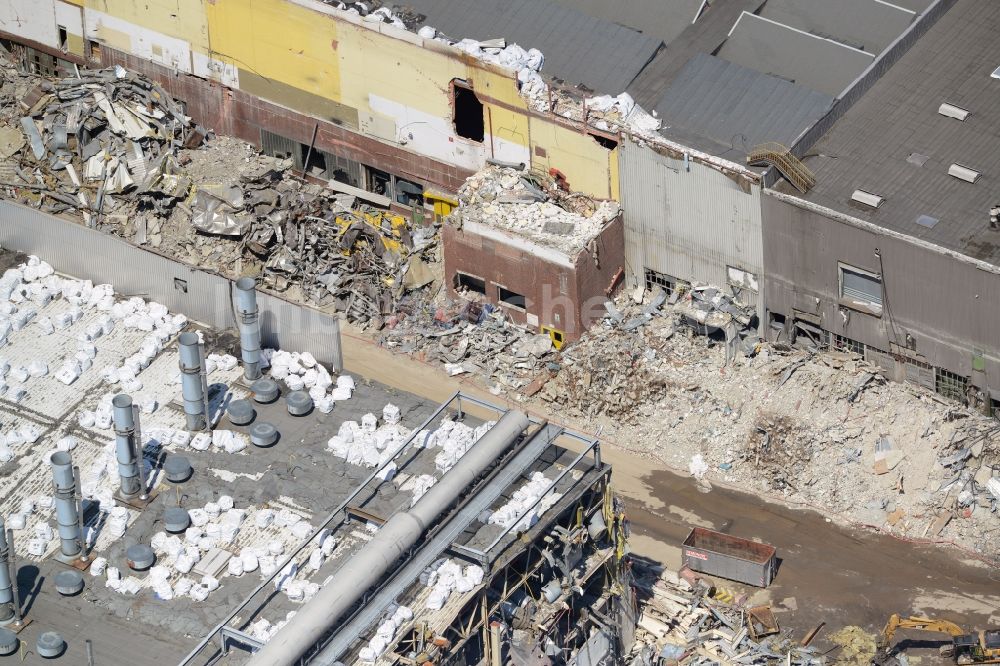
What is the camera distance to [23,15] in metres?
80.2

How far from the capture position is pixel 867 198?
65.8m

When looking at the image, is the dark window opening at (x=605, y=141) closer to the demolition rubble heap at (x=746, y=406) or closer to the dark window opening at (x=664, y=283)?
the dark window opening at (x=664, y=283)

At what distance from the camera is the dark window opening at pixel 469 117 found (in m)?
72.2

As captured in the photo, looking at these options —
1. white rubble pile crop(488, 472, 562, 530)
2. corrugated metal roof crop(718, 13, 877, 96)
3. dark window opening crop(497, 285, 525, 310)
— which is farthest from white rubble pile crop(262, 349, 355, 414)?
corrugated metal roof crop(718, 13, 877, 96)

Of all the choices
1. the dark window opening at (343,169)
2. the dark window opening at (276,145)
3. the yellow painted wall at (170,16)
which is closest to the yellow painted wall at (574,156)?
the dark window opening at (343,169)

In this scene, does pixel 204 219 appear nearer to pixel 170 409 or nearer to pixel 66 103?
pixel 66 103

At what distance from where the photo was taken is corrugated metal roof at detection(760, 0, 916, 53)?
73.3 m

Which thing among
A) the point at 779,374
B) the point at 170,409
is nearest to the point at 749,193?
the point at 779,374

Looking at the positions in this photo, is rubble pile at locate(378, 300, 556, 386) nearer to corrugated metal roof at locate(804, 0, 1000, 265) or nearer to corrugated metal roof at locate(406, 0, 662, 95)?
corrugated metal roof at locate(406, 0, 662, 95)

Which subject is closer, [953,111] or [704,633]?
[704,633]

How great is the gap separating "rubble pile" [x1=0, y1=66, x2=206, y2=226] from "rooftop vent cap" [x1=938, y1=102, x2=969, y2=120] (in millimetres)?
25418

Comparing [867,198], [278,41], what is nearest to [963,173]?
[867,198]

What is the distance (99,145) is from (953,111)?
29.4 m

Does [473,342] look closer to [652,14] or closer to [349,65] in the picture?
[349,65]
